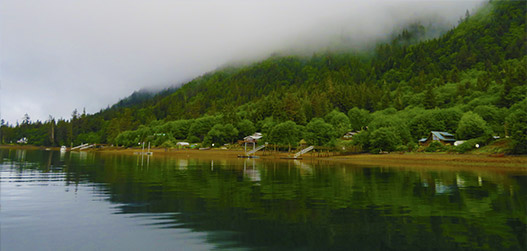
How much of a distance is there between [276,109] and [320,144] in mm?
46391

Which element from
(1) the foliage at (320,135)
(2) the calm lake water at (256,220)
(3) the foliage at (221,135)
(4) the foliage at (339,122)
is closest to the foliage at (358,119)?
(4) the foliage at (339,122)

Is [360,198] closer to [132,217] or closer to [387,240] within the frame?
[387,240]

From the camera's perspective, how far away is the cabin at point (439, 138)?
8794 cm

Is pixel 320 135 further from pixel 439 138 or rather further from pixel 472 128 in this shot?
pixel 472 128

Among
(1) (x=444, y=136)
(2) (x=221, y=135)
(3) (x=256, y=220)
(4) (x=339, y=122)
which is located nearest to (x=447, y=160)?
(1) (x=444, y=136)

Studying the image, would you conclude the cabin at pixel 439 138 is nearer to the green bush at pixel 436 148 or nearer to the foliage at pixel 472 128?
the foliage at pixel 472 128

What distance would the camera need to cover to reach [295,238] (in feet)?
38.9

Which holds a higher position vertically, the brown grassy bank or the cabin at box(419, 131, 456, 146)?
the cabin at box(419, 131, 456, 146)

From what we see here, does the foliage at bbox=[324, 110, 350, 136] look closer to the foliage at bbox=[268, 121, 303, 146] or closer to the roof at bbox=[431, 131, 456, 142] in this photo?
the foliage at bbox=[268, 121, 303, 146]

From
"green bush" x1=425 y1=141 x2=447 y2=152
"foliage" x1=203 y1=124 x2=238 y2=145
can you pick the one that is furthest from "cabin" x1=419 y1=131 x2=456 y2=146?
"foliage" x1=203 y1=124 x2=238 y2=145

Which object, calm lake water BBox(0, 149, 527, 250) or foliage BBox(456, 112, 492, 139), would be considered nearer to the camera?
calm lake water BBox(0, 149, 527, 250)

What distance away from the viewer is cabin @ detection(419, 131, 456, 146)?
87.9 meters

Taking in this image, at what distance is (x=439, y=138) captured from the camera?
8738 centimetres

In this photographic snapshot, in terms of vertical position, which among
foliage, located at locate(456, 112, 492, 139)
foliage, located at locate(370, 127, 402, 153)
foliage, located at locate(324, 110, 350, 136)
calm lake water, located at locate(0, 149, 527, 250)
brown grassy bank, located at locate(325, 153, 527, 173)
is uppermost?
foliage, located at locate(324, 110, 350, 136)
